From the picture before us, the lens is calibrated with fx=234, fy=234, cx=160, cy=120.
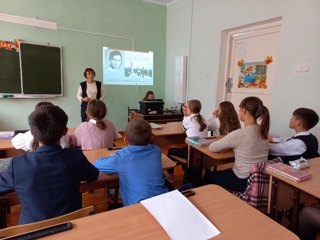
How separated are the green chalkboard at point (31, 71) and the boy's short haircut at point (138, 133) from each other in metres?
3.82

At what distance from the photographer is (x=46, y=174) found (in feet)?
3.62

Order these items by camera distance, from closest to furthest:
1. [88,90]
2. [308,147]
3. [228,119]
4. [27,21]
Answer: [308,147]
[228,119]
[27,21]
[88,90]

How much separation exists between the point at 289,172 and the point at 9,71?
467 centimetres

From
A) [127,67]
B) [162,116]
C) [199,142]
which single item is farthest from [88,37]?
[199,142]

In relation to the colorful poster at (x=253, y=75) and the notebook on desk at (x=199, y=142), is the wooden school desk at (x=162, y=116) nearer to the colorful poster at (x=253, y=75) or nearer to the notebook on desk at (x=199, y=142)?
the colorful poster at (x=253, y=75)

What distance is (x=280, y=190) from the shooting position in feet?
5.48

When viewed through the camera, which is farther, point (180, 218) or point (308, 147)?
point (308, 147)

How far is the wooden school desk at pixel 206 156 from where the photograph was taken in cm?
206

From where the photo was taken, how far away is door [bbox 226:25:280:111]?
3631mm

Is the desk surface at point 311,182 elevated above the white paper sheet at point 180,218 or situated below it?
below

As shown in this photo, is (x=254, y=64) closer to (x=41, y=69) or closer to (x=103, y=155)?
(x=103, y=155)

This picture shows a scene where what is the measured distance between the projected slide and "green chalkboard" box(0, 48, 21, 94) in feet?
5.61

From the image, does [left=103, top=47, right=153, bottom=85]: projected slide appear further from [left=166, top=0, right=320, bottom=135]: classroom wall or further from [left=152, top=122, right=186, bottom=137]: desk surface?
[left=152, top=122, right=186, bottom=137]: desk surface

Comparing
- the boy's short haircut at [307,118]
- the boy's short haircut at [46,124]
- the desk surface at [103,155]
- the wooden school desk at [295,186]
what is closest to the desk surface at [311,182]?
the wooden school desk at [295,186]
